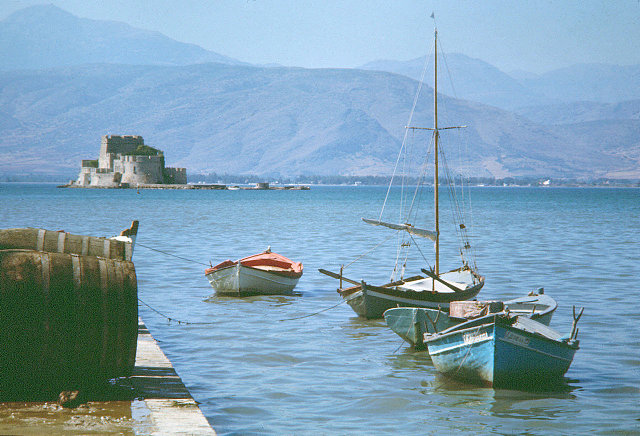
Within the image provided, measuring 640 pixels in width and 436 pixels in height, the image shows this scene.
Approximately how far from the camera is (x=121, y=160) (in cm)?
18938

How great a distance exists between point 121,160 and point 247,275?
17032cm

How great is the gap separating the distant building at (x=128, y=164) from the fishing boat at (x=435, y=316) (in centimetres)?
17133

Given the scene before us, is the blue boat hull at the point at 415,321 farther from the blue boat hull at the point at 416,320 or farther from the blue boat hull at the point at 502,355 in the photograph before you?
the blue boat hull at the point at 502,355

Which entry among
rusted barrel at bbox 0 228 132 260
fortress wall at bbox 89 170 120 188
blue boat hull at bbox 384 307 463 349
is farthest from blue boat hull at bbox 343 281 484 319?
fortress wall at bbox 89 170 120 188

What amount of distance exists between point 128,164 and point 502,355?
591 ft

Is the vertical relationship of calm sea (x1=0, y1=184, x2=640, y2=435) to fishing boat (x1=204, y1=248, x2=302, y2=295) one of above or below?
below

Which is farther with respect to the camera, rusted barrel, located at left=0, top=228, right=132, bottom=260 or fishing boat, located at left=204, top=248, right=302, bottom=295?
fishing boat, located at left=204, top=248, right=302, bottom=295

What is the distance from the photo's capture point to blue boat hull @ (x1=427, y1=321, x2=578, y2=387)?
13.6 m

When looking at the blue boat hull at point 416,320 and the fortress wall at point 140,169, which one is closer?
the blue boat hull at point 416,320

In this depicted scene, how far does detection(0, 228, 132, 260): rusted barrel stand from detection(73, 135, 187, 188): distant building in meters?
175

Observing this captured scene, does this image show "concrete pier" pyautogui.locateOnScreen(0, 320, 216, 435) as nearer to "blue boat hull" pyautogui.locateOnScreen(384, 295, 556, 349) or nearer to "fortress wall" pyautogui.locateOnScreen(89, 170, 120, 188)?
"blue boat hull" pyautogui.locateOnScreen(384, 295, 556, 349)

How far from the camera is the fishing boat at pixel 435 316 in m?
15.9

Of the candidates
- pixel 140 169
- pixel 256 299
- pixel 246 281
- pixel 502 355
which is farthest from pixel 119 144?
pixel 502 355

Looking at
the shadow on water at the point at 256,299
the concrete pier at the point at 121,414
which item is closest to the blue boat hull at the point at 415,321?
the concrete pier at the point at 121,414
